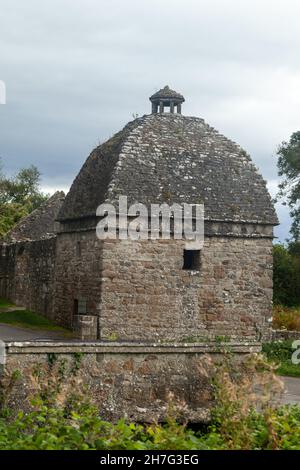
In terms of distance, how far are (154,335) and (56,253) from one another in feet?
17.9

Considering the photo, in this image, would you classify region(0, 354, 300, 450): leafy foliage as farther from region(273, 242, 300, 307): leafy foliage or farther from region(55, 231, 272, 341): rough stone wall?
region(273, 242, 300, 307): leafy foliage

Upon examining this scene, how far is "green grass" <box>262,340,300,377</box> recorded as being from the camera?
20719 mm

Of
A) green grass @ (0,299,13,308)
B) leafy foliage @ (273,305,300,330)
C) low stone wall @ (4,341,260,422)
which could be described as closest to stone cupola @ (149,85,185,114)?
leafy foliage @ (273,305,300,330)

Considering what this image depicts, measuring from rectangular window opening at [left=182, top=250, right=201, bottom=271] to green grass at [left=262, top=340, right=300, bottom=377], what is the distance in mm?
2923

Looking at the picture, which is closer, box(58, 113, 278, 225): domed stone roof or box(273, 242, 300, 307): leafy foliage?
box(58, 113, 278, 225): domed stone roof

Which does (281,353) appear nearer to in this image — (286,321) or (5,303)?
(286,321)

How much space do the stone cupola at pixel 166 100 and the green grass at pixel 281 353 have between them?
7.98m

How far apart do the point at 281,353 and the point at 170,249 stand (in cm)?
418

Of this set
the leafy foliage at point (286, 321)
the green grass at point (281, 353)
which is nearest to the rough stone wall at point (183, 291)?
the green grass at point (281, 353)

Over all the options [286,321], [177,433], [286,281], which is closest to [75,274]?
[286,321]

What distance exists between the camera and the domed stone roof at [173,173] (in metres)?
22.2

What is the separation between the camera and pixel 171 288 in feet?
72.4
